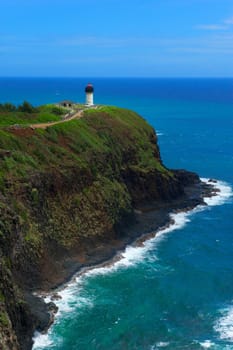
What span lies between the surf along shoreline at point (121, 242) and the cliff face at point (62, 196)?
0.30 metres

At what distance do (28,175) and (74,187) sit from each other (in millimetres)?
8144

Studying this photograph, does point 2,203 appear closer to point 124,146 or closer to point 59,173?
point 59,173

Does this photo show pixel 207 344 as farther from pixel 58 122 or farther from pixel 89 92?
pixel 89 92

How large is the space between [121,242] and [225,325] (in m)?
22.8

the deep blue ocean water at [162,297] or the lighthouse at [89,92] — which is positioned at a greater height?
the lighthouse at [89,92]

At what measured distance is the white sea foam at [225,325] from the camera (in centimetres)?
4800

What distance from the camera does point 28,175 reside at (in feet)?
209

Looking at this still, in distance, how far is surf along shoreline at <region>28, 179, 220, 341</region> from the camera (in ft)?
171

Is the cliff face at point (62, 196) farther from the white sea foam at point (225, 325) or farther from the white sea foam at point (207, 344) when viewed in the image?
the white sea foam at point (225, 325)

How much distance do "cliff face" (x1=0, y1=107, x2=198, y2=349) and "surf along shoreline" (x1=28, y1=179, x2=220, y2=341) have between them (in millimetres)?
301

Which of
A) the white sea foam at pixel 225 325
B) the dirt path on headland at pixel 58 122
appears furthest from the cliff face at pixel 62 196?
the white sea foam at pixel 225 325

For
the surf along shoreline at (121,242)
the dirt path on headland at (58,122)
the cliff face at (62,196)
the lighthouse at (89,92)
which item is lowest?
the surf along shoreline at (121,242)

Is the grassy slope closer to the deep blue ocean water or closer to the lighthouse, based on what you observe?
the deep blue ocean water

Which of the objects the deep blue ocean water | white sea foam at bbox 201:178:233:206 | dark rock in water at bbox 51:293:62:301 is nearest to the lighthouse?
white sea foam at bbox 201:178:233:206
